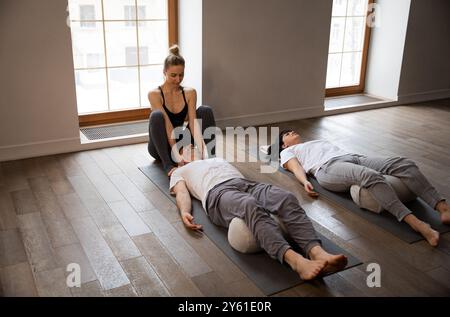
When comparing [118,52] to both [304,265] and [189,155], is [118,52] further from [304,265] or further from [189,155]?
[304,265]

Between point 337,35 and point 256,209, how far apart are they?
3579 millimetres

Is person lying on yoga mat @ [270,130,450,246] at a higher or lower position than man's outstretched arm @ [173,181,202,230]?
higher

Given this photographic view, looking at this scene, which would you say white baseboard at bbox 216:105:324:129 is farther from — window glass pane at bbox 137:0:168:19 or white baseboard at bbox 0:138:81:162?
white baseboard at bbox 0:138:81:162

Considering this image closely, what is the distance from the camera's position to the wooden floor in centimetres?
210

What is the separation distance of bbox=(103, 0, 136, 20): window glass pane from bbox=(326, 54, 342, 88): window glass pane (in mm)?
2310

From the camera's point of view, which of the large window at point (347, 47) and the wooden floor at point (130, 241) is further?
the large window at point (347, 47)

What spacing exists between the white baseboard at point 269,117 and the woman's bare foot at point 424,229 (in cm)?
216

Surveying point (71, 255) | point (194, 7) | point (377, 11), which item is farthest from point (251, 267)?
point (377, 11)

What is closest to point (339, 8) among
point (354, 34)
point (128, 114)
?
point (354, 34)

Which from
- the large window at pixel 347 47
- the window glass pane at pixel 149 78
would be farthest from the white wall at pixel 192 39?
the large window at pixel 347 47

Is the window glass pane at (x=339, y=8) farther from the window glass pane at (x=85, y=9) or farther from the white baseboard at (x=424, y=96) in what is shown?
the window glass pane at (x=85, y=9)

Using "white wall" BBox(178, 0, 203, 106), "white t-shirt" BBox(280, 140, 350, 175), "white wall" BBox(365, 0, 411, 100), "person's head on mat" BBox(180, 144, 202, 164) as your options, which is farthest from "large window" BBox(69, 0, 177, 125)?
"white wall" BBox(365, 0, 411, 100)

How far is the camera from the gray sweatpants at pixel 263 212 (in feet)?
7.18

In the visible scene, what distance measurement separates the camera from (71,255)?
2.31m
